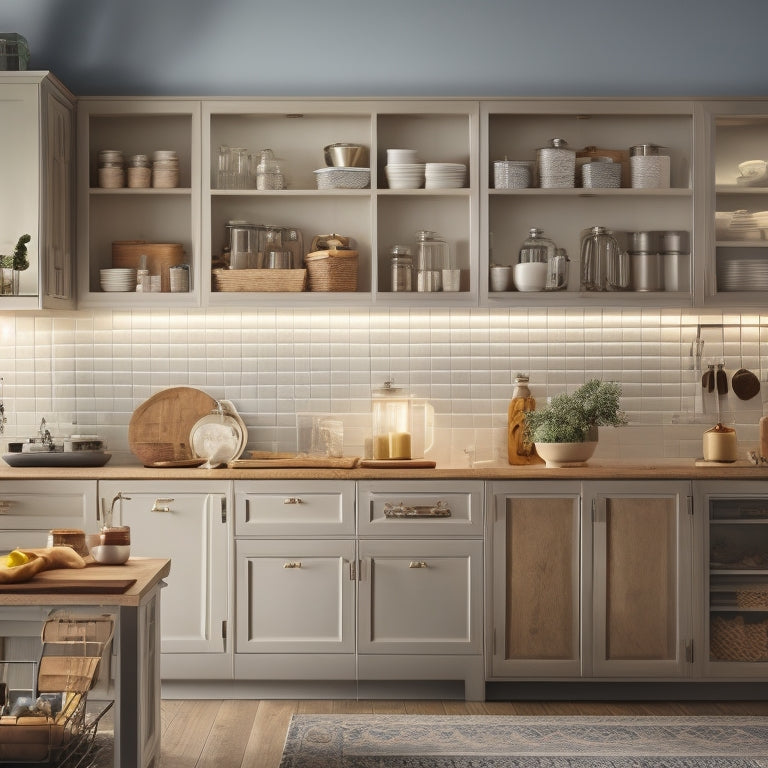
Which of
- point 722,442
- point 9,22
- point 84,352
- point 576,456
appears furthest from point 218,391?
point 722,442

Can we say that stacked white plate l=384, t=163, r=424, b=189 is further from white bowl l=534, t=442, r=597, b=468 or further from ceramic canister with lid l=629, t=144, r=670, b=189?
white bowl l=534, t=442, r=597, b=468

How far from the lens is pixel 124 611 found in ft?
9.03

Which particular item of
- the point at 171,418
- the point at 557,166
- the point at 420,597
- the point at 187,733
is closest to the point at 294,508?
the point at 420,597

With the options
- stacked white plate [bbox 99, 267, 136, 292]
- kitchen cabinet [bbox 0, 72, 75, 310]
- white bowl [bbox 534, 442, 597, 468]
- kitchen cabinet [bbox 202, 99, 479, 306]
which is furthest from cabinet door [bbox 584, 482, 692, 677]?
kitchen cabinet [bbox 0, 72, 75, 310]

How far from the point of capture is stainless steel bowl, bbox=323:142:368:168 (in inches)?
181

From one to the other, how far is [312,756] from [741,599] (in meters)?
1.97

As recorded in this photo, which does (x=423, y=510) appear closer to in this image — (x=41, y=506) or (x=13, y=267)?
(x=41, y=506)

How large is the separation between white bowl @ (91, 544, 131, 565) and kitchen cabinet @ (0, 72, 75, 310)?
5.47 feet

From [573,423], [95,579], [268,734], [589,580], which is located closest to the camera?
[95,579]

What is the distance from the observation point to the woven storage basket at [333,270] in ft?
14.9

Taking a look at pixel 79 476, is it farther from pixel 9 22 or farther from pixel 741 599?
pixel 741 599

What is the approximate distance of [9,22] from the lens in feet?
15.9

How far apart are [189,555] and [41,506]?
68 centimetres

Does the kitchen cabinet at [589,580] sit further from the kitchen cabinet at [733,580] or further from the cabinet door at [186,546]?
the cabinet door at [186,546]
